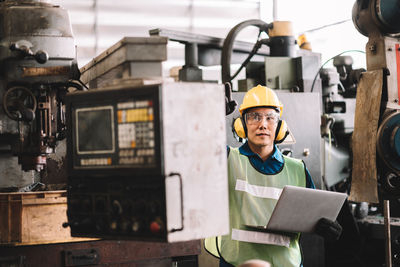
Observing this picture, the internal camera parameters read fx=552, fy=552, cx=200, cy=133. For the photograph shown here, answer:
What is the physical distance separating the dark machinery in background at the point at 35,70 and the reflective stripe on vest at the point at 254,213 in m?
0.89

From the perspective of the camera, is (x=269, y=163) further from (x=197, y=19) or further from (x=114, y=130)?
(x=197, y=19)

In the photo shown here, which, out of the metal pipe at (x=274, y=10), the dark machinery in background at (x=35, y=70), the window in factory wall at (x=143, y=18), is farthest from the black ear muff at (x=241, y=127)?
the metal pipe at (x=274, y=10)

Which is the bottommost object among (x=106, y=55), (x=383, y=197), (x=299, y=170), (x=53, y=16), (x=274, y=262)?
(x=274, y=262)

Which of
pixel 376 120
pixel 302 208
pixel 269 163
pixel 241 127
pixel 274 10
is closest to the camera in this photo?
pixel 302 208

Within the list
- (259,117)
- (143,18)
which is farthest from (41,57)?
(143,18)

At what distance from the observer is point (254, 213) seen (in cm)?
237

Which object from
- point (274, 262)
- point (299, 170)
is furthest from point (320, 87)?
point (274, 262)

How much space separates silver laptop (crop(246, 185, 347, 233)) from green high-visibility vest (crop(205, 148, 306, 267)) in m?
0.05

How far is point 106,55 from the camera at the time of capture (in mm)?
1589

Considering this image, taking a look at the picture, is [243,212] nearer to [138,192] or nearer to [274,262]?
[274,262]

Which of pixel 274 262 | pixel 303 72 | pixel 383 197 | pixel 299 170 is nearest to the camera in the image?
pixel 274 262

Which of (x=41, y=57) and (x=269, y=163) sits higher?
(x=41, y=57)

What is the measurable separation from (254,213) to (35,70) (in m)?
1.11

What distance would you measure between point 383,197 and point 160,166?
1917 millimetres
